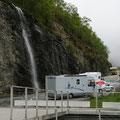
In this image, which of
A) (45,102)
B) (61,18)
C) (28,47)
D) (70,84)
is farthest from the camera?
(61,18)

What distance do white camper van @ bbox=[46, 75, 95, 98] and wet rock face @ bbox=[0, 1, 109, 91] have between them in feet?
25.9

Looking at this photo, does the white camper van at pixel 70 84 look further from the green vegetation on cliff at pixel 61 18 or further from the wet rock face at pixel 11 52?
the green vegetation on cliff at pixel 61 18

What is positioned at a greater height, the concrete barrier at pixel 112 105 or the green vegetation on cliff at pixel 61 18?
the green vegetation on cliff at pixel 61 18

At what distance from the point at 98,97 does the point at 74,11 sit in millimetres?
101710

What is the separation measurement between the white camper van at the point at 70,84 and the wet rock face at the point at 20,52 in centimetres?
790

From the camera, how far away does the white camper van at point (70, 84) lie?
3064 cm

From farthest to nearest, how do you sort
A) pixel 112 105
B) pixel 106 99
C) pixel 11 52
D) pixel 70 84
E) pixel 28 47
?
pixel 28 47 < pixel 11 52 < pixel 70 84 < pixel 106 99 < pixel 112 105

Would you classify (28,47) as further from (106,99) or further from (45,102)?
(45,102)

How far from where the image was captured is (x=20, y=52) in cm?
4084

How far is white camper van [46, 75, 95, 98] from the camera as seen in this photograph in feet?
101

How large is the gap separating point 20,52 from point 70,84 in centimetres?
1270

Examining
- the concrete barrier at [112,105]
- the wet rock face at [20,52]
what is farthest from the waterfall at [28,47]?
the concrete barrier at [112,105]

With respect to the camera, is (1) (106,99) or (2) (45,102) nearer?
(2) (45,102)

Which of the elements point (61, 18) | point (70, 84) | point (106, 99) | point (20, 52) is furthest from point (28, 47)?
point (61, 18)
